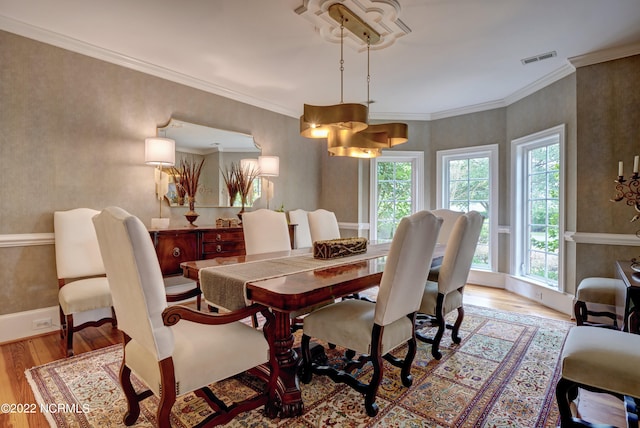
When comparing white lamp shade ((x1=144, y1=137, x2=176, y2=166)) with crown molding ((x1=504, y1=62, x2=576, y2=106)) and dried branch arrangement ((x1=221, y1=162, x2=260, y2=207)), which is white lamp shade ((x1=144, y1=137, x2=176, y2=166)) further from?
crown molding ((x1=504, y1=62, x2=576, y2=106))

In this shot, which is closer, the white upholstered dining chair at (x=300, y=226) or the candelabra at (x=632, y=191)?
the candelabra at (x=632, y=191)

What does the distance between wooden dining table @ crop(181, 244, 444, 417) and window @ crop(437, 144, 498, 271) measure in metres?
3.50

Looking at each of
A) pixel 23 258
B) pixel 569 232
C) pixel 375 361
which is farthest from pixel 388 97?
pixel 23 258

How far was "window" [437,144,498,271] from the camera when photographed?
478 centimetres

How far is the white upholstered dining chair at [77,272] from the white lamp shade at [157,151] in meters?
0.71

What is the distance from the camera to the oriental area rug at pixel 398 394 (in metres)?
1.73

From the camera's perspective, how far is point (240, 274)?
1.90 m

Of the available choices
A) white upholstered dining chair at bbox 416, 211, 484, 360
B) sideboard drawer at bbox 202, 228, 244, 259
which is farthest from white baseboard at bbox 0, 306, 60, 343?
white upholstered dining chair at bbox 416, 211, 484, 360

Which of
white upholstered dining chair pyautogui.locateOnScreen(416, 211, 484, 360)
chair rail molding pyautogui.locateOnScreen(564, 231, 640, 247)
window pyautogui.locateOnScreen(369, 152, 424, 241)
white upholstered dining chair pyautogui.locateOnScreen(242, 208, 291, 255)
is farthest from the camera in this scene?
window pyautogui.locateOnScreen(369, 152, 424, 241)

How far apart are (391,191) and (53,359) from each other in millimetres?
4557

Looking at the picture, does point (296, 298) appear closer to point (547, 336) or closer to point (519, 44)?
point (547, 336)

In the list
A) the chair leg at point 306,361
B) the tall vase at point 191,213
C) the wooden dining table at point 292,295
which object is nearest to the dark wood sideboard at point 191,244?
the tall vase at point 191,213

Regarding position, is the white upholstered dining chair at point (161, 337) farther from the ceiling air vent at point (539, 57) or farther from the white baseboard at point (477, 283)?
the ceiling air vent at point (539, 57)

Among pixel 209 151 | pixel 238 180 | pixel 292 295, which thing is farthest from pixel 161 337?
pixel 238 180
